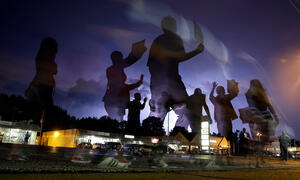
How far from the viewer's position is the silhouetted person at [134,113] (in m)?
97.7

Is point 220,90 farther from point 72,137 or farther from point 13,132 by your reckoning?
point 13,132

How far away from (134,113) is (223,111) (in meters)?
45.9

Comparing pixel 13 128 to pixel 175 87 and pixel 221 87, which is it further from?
pixel 221 87

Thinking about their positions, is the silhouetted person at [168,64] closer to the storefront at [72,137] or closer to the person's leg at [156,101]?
the person's leg at [156,101]

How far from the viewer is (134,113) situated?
11188 centimetres

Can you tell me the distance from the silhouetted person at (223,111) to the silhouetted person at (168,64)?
18.0 metres

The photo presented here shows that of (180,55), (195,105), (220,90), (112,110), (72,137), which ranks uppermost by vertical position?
(180,55)

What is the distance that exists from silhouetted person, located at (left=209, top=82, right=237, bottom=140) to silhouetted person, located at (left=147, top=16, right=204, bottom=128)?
707 inches

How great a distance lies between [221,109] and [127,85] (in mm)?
52706

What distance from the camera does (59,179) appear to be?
14.1ft

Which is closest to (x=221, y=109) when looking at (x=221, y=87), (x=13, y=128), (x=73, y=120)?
(x=221, y=87)

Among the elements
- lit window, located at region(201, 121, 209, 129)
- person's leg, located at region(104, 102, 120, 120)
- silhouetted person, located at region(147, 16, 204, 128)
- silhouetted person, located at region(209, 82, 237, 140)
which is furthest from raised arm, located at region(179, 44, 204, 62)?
lit window, located at region(201, 121, 209, 129)

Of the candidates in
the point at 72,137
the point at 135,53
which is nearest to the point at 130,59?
the point at 135,53

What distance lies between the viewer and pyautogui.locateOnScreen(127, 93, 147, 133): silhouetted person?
9769 cm
